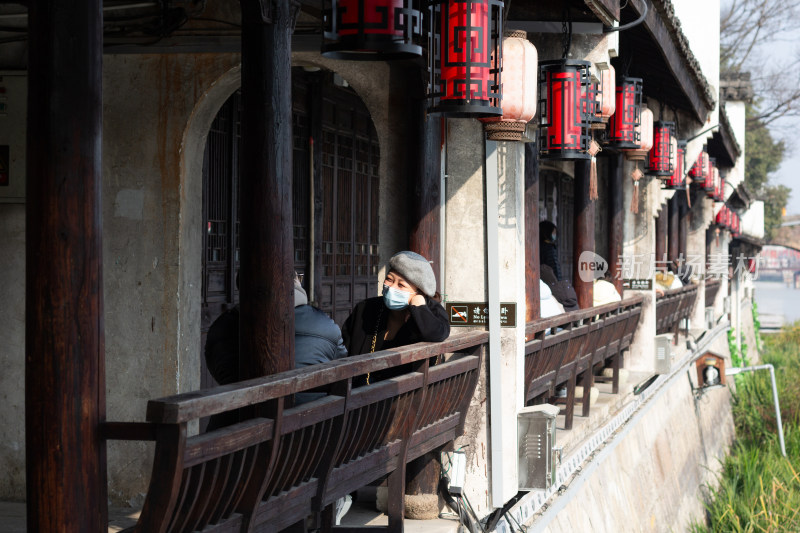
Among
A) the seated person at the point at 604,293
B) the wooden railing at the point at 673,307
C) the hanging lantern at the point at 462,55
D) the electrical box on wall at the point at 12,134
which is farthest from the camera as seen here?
the wooden railing at the point at 673,307

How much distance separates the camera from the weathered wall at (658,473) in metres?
9.15

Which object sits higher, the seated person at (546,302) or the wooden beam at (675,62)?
the wooden beam at (675,62)

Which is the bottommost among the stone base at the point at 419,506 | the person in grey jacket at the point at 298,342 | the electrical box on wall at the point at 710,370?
the electrical box on wall at the point at 710,370

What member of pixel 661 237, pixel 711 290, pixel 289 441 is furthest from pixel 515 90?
pixel 711 290

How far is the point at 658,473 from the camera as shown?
41.3ft

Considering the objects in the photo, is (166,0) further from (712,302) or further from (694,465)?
(712,302)

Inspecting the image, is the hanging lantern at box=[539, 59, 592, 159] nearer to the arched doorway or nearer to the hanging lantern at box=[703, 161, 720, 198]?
the arched doorway

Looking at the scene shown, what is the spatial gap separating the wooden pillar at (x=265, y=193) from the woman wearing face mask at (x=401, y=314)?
129cm

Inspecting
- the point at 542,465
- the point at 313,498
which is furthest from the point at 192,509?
the point at 542,465

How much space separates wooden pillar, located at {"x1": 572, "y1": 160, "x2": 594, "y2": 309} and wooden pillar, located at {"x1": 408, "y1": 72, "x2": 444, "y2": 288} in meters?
5.20

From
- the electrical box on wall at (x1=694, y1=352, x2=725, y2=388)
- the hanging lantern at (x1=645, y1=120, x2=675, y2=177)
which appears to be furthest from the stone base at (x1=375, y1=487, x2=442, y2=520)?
the electrical box on wall at (x1=694, y1=352, x2=725, y2=388)

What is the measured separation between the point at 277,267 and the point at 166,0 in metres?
2.66

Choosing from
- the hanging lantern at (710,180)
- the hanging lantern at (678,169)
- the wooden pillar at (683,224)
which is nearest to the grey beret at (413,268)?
the hanging lantern at (678,169)

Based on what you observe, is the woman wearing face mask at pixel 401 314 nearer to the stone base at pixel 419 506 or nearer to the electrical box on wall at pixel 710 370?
the stone base at pixel 419 506
